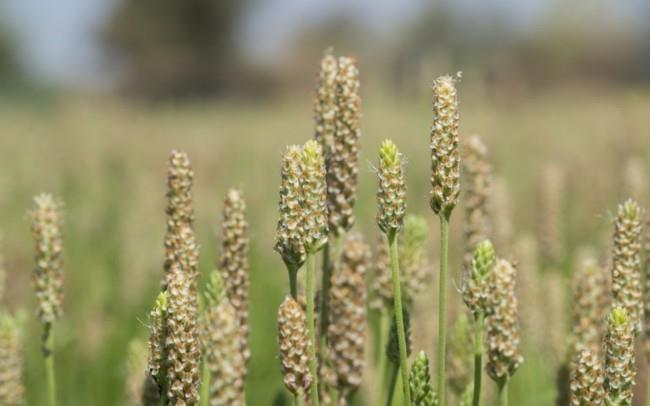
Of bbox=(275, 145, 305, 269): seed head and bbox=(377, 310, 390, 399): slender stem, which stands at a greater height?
bbox=(275, 145, 305, 269): seed head

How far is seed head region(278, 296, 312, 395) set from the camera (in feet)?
6.17

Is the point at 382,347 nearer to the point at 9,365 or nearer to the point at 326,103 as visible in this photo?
the point at 326,103

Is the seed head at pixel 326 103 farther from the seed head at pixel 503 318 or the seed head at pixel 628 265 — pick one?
the seed head at pixel 628 265

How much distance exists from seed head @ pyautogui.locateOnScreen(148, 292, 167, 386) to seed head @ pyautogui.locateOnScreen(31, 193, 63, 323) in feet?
2.13

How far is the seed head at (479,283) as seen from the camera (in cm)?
208

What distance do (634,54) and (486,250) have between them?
164 feet

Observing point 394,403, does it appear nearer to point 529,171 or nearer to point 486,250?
point 486,250

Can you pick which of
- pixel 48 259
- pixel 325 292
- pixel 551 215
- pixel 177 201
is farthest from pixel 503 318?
pixel 551 215

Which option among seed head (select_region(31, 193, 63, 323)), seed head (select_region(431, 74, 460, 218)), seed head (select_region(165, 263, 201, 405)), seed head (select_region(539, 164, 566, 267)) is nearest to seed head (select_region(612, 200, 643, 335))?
seed head (select_region(431, 74, 460, 218))

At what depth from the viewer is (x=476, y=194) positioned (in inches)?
116

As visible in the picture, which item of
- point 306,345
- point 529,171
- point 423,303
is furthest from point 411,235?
point 529,171

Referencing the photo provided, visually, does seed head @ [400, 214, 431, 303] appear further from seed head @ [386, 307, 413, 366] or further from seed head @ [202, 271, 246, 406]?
seed head @ [202, 271, 246, 406]

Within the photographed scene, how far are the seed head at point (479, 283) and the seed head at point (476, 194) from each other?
2.53ft

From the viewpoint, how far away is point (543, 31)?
46.2 m
